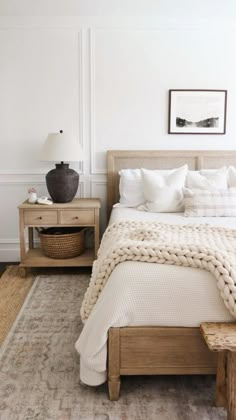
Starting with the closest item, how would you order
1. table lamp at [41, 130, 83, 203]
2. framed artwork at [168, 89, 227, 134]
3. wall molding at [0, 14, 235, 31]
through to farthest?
table lamp at [41, 130, 83, 203]
wall molding at [0, 14, 235, 31]
framed artwork at [168, 89, 227, 134]

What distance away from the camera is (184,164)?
13.1 ft

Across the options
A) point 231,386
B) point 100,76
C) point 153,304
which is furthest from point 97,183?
point 231,386

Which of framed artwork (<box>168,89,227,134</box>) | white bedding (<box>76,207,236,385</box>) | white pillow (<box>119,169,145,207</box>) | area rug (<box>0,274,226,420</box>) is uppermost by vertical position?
framed artwork (<box>168,89,227,134</box>)

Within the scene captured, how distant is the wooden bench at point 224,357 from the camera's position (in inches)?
64.9

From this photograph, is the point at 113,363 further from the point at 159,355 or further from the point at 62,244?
the point at 62,244

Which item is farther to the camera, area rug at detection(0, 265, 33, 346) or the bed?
area rug at detection(0, 265, 33, 346)

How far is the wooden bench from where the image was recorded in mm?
1649

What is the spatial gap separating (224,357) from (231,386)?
0.16 meters

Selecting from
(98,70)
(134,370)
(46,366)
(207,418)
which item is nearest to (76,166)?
(98,70)

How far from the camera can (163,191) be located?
3.46 m

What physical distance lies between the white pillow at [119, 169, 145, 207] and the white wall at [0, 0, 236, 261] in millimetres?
416

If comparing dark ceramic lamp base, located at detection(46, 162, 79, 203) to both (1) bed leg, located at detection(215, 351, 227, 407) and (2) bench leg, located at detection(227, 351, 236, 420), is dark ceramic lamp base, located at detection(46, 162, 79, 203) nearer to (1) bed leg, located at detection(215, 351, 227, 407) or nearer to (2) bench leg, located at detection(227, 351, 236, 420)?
(1) bed leg, located at detection(215, 351, 227, 407)

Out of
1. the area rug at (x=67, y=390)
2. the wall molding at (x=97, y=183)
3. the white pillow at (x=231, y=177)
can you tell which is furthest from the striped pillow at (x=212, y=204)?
the area rug at (x=67, y=390)

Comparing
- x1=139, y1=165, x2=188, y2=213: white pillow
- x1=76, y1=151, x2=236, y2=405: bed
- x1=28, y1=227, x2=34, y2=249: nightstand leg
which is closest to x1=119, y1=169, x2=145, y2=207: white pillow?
x1=139, y1=165, x2=188, y2=213: white pillow
